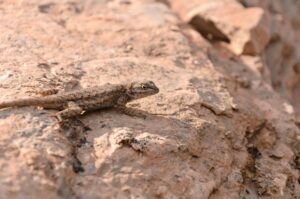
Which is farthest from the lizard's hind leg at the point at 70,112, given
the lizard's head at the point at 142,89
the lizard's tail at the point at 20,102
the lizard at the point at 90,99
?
the lizard's head at the point at 142,89

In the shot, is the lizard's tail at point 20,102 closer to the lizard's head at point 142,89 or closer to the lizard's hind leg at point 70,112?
the lizard's hind leg at point 70,112

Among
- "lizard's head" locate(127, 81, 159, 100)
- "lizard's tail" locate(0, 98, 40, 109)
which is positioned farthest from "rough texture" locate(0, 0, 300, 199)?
"lizard's head" locate(127, 81, 159, 100)

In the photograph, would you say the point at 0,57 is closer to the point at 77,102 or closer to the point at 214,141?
the point at 77,102

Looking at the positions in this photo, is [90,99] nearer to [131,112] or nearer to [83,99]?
A: [83,99]

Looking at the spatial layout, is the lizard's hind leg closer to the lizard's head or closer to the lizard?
the lizard

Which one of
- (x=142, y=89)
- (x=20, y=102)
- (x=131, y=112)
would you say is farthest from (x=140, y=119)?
(x=20, y=102)

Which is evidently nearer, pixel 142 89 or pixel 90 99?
pixel 90 99
